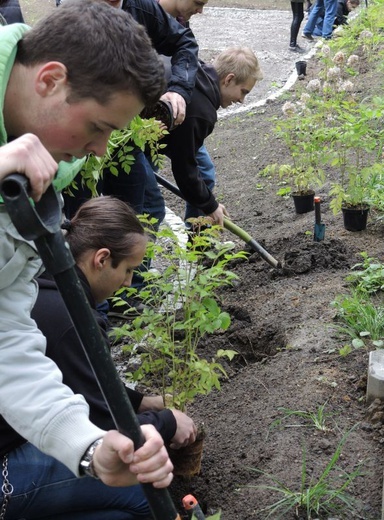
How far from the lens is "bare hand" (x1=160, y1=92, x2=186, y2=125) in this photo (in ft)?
14.8

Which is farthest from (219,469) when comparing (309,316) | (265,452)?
(309,316)

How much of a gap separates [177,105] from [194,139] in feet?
1.69

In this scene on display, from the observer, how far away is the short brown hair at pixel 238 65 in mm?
5180

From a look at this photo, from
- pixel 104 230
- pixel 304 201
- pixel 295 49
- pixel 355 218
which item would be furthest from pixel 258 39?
pixel 104 230

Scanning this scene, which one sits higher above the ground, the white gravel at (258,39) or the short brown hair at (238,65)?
the short brown hair at (238,65)

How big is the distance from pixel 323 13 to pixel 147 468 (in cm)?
1773

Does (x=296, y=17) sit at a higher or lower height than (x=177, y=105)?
lower

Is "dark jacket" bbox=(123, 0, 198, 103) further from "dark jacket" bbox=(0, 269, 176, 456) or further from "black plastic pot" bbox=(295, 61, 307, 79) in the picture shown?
"black plastic pot" bbox=(295, 61, 307, 79)

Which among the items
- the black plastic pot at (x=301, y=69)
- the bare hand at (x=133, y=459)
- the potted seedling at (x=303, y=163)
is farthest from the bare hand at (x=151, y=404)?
the black plastic pot at (x=301, y=69)

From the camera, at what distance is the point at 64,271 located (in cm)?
157

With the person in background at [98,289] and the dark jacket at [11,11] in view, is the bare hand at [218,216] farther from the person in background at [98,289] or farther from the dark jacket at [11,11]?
the person in background at [98,289]

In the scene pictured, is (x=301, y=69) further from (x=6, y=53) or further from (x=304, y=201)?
(x=6, y=53)

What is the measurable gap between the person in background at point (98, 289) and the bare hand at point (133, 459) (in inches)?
31.3

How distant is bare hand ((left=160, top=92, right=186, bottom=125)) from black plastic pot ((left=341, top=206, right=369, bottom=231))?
6.47 ft
